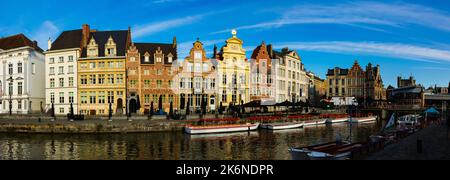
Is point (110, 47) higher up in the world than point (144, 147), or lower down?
higher up

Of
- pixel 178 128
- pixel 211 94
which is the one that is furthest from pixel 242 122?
pixel 211 94

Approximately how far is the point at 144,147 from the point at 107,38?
33328 millimetres

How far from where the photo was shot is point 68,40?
5253cm

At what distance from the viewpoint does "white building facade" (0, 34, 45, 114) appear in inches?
2057

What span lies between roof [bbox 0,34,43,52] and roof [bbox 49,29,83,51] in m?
5.35

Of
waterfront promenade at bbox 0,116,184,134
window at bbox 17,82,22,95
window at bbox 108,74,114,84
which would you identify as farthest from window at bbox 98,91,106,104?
window at bbox 17,82,22,95

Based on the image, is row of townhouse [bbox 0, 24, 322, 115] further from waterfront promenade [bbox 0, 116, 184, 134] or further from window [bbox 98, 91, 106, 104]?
waterfront promenade [bbox 0, 116, 184, 134]

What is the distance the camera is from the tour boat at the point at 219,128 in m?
32.3

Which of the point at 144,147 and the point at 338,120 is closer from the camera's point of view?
the point at 144,147

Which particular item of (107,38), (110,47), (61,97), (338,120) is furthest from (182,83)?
(338,120)

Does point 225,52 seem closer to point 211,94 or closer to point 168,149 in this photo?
point 211,94

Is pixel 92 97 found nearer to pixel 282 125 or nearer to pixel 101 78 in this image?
pixel 101 78

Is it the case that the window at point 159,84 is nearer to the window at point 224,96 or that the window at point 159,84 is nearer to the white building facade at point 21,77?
the window at point 224,96

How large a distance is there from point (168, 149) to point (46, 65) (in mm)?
40855
